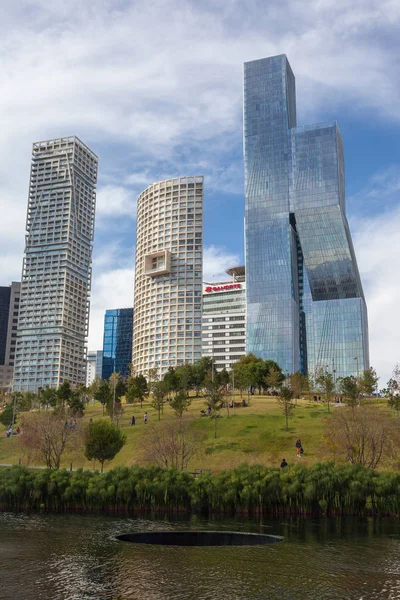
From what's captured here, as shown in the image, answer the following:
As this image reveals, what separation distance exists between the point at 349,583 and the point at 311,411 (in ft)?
255

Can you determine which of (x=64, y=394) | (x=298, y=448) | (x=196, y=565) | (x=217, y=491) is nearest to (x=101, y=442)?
(x=217, y=491)

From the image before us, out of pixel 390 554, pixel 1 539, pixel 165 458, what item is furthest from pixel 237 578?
pixel 165 458

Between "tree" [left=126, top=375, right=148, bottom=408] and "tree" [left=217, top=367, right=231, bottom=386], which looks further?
"tree" [left=126, top=375, right=148, bottom=408]

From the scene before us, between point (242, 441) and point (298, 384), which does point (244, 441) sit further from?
point (298, 384)

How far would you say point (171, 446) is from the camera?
73.1 meters

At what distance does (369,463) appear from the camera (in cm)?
6975

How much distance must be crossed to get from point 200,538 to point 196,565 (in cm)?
861

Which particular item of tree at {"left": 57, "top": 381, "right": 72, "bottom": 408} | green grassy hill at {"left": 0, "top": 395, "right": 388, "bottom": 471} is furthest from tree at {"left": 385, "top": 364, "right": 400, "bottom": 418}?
tree at {"left": 57, "top": 381, "right": 72, "bottom": 408}

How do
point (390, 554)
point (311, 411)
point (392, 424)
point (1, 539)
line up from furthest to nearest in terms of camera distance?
point (311, 411) < point (392, 424) < point (1, 539) < point (390, 554)

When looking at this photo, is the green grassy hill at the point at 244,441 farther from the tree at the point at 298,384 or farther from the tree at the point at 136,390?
the tree at the point at 298,384

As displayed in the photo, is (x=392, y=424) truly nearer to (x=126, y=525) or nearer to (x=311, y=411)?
(x=311, y=411)

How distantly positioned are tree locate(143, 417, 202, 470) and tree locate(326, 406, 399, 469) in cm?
1838

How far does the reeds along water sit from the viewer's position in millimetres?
55750

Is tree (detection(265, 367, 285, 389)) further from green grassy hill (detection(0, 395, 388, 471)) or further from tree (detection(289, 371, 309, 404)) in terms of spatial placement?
green grassy hill (detection(0, 395, 388, 471))
